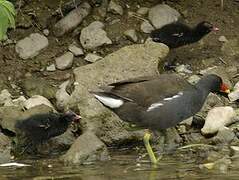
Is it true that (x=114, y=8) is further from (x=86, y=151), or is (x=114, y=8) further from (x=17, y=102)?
(x=86, y=151)

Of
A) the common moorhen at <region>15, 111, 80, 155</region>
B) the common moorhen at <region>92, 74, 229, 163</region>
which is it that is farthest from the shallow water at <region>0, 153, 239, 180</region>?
the common moorhen at <region>15, 111, 80, 155</region>

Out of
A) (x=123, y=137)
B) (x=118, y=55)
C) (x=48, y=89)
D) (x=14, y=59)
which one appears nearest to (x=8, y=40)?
(x=14, y=59)

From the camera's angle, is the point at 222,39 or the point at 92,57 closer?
the point at 92,57

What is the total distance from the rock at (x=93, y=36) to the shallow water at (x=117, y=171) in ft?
9.22

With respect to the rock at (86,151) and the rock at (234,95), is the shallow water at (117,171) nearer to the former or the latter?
the rock at (86,151)

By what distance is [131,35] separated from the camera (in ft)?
35.6

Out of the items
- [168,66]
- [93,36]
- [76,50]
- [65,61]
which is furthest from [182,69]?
[65,61]

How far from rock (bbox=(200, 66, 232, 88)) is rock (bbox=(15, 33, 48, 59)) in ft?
7.87

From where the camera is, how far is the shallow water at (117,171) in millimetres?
7164

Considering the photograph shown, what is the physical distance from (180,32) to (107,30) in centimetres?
111

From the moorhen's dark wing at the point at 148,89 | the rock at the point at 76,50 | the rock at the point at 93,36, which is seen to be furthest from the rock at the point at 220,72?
the rock at the point at 76,50

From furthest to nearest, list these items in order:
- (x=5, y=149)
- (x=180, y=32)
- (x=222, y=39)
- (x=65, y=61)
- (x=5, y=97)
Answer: (x=222, y=39), (x=180, y=32), (x=65, y=61), (x=5, y=97), (x=5, y=149)

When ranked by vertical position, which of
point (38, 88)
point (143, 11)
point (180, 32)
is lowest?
point (38, 88)

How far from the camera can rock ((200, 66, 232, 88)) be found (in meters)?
10.0
